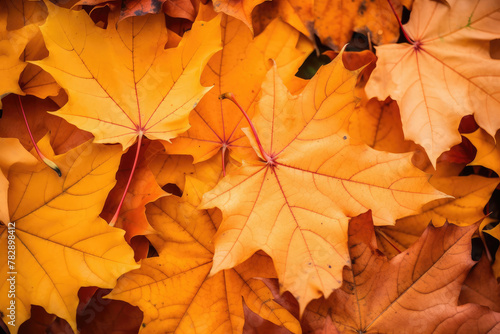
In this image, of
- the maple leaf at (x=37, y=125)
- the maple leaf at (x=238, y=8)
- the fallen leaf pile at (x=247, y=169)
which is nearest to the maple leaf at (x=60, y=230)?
the fallen leaf pile at (x=247, y=169)

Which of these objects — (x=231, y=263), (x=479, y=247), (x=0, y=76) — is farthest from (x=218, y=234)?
(x=479, y=247)

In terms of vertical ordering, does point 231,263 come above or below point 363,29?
below

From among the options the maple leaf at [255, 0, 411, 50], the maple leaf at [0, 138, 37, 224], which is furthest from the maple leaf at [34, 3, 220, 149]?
the maple leaf at [255, 0, 411, 50]

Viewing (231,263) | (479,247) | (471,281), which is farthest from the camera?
(479,247)

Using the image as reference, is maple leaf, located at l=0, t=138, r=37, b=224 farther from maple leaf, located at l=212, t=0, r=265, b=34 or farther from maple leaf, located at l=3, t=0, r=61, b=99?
maple leaf, located at l=212, t=0, r=265, b=34

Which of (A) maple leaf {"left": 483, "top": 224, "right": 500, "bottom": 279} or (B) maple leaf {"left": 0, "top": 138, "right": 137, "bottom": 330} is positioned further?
(A) maple leaf {"left": 483, "top": 224, "right": 500, "bottom": 279}

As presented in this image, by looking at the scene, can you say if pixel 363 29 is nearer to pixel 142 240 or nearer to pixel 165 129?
pixel 165 129

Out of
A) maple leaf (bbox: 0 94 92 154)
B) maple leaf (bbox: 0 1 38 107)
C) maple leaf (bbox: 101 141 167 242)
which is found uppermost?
maple leaf (bbox: 0 1 38 107)
